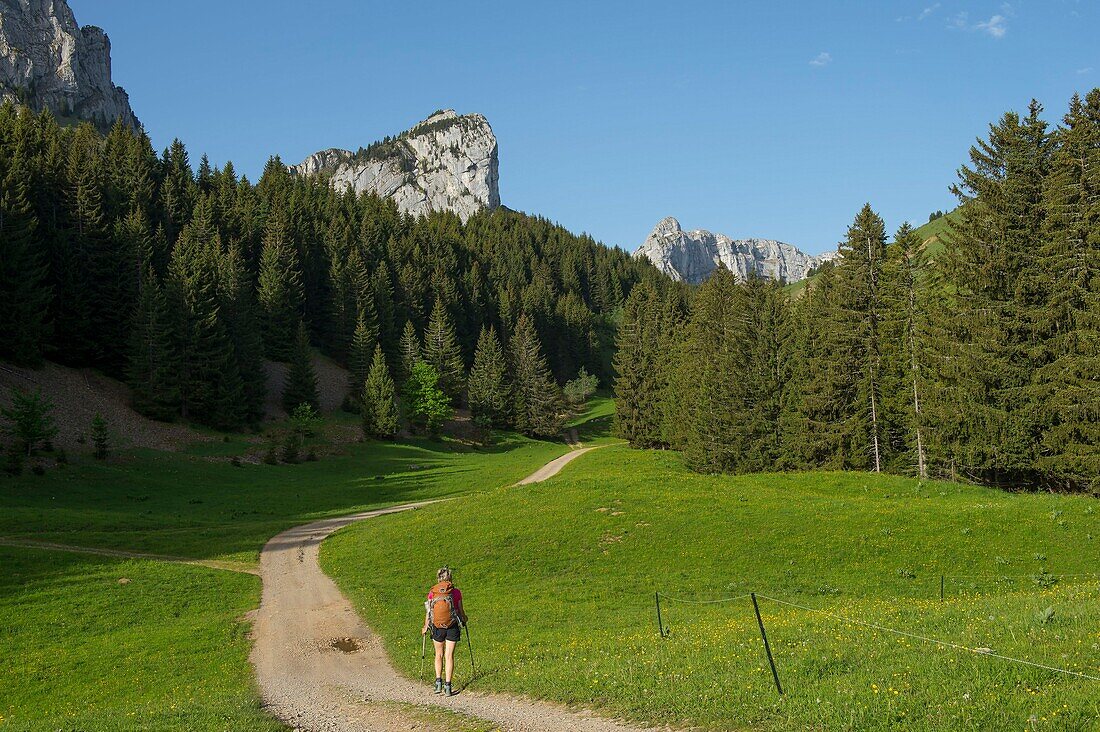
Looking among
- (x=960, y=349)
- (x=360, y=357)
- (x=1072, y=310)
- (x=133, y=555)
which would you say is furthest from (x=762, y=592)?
(x=360, y=357)

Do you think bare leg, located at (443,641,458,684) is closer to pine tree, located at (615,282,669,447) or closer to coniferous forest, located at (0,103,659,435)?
pine tree, located at (615,282,669,447)

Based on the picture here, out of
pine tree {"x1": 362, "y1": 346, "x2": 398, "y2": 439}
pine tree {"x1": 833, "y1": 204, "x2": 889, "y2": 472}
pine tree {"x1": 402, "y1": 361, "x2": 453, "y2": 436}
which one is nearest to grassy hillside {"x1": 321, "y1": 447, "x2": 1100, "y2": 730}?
pine tree {"x1": 833, "y1": 204, "x2": 889, "y2": 472}

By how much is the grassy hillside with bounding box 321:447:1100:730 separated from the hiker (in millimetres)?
1008

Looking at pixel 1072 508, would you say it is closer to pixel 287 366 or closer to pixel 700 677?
pixel 700 677

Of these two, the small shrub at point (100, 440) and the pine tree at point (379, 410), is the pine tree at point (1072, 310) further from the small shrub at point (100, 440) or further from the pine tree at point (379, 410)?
the pine tree at point (379, 410)

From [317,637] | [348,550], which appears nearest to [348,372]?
[348,550]

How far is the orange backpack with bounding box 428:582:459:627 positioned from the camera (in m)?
14.2

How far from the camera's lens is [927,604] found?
18031 millimetres

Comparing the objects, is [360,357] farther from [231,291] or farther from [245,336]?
[231,291]

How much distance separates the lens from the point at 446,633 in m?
14.1

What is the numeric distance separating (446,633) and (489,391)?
268ft

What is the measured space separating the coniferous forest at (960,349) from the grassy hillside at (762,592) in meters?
5.21

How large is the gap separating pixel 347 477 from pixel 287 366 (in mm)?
42935

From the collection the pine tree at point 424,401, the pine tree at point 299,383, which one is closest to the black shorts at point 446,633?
the pine tree at point 424,401
